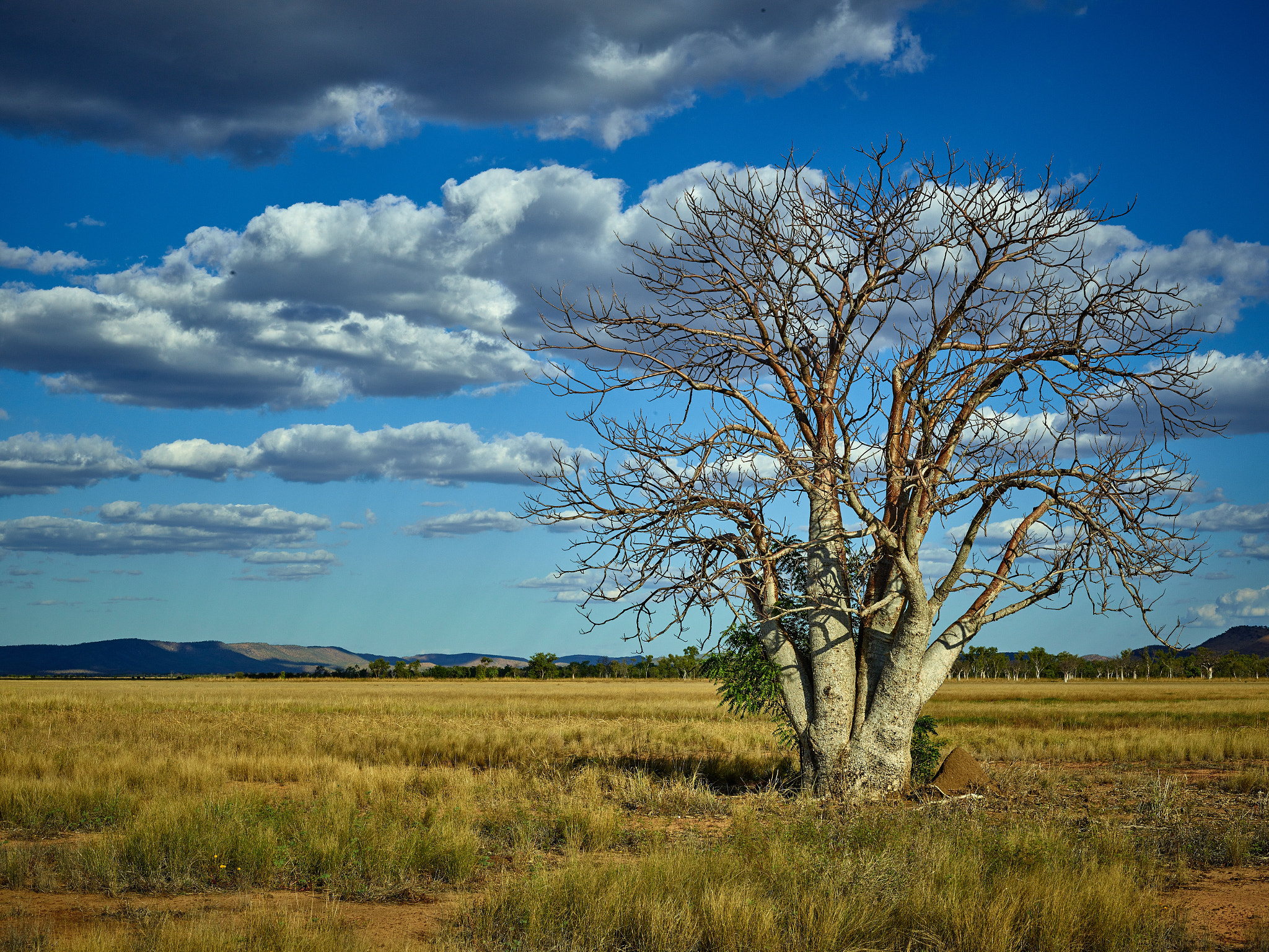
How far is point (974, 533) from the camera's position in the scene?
13.0 meters

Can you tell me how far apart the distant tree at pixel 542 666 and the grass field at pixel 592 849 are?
96.7 m

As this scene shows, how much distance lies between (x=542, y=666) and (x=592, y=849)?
363 feet

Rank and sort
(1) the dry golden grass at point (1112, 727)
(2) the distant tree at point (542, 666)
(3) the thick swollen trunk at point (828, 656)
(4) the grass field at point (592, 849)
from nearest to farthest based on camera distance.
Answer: (4) the grass field at point (592, 849), (3) the thick swollen trunk at point (828, 656), (1) the dry golden grass at point (1112, 727), (2) the distant tree at point (542, 666)

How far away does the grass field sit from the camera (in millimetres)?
6770

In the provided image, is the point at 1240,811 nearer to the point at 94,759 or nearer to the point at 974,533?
the point at 974,533

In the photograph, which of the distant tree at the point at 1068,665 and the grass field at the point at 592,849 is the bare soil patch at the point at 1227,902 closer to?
the grass field at the point at 592,849

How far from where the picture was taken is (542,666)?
118500 millimetres

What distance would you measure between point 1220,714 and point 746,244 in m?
35.8

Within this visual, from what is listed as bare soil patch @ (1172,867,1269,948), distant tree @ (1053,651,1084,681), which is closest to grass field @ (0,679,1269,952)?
bare soil patch @ (1172,867,1269,948)

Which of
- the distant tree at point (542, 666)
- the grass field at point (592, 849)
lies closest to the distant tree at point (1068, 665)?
the distant tree at point (542, 666)

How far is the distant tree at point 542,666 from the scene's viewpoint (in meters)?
117

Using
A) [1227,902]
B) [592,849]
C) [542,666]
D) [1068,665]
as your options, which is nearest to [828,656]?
[592,849]

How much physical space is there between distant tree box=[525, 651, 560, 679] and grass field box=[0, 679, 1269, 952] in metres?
96.7

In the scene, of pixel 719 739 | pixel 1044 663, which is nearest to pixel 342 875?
pixel 719 739
